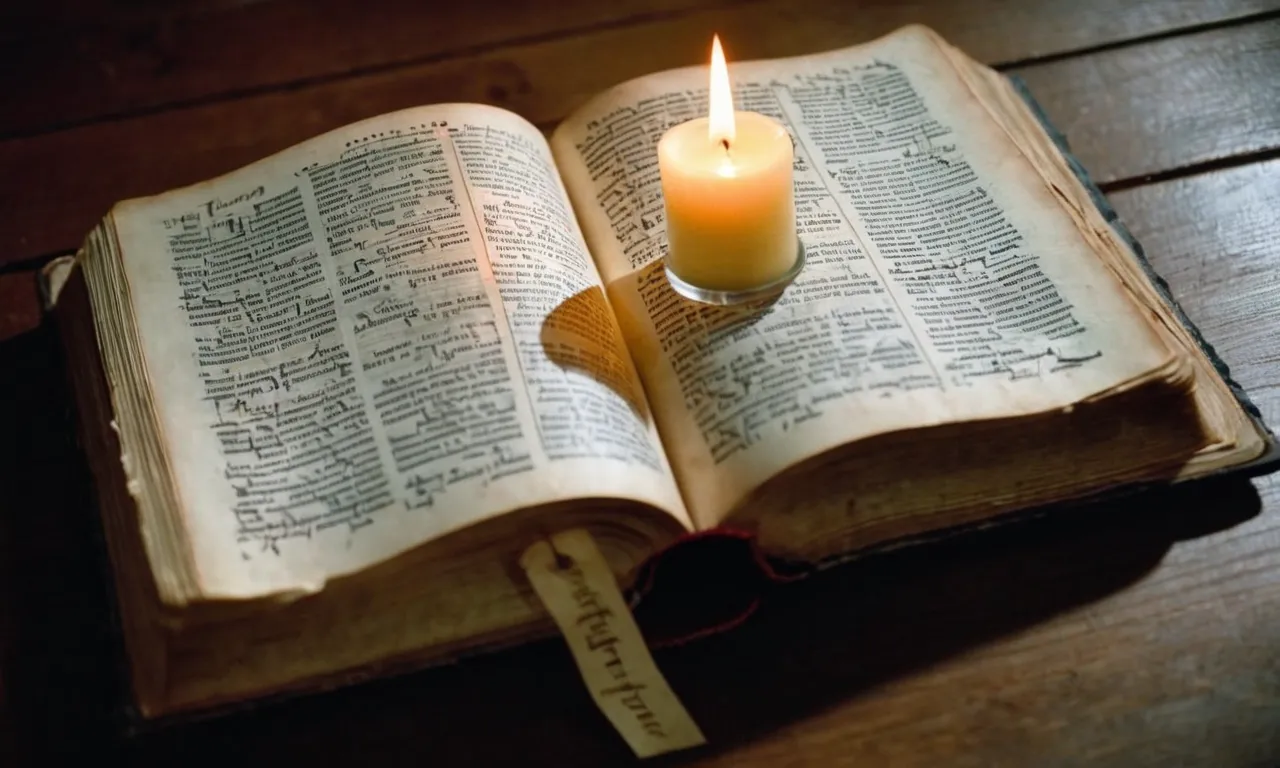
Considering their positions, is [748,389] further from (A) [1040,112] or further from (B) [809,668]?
(A) [1040,112]

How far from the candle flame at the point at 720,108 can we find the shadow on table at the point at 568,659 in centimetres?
24

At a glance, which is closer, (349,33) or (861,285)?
(861,285)

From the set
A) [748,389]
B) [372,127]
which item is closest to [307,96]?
[372,127]

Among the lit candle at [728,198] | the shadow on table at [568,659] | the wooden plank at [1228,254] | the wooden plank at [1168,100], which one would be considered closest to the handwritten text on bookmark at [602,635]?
the shadow on table at [568,659]

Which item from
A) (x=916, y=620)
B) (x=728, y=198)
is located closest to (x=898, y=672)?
(x=916, y=620)

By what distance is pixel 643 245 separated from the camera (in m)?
0.71

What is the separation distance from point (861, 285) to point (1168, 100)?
0.38 m

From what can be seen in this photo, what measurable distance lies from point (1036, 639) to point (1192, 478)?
0.40 feet

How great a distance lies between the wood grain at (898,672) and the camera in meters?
0.55

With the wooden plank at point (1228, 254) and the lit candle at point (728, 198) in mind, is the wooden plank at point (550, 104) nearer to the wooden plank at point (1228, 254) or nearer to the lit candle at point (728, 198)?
the wooden plank at point (1228, 254)

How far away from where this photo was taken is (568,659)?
23.0 inches

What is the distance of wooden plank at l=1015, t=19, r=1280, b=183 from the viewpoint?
0.84 m

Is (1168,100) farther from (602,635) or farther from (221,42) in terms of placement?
(221,42)

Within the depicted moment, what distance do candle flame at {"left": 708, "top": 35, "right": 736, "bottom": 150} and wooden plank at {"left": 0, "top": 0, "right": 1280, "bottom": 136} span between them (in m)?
0.30
